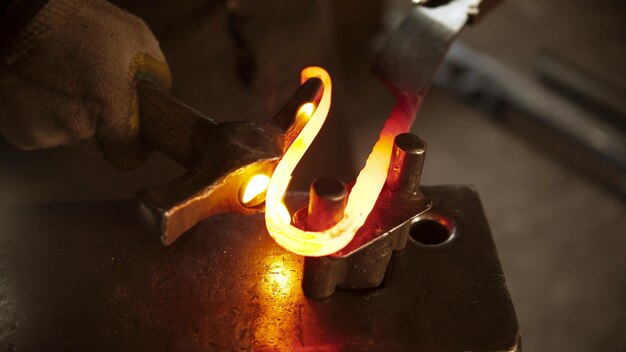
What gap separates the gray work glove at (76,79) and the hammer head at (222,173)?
0.74 ft

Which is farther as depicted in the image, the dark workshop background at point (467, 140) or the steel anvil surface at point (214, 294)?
the dark workshop background at point (467, 140)

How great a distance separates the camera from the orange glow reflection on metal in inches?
35.1

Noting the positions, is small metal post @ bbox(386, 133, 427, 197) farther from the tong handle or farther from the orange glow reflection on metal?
the tong handle

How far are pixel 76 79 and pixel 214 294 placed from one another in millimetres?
464

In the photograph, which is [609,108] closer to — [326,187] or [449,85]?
[449,85]

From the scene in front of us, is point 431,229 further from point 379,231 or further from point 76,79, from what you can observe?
point 76,79

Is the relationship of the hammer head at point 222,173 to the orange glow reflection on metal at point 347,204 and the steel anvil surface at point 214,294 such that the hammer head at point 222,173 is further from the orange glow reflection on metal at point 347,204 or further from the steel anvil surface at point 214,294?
the steel anvil surface at point 214,294

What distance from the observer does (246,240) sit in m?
1.12

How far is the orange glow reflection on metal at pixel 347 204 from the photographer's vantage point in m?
0.89

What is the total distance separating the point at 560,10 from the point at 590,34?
0.88ft

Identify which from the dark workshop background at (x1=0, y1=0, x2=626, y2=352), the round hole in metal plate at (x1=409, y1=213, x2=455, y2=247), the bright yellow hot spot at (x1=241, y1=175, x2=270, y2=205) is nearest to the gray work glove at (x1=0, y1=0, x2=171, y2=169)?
the bright yellow hot spot at (x1=241, y1=175, x2=270, y2=205)

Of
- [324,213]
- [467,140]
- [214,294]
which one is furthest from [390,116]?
[467,140]

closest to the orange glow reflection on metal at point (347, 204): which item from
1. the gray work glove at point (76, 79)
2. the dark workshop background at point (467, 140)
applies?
the gray work glove at point (76, 79)

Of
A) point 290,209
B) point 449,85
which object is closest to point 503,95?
point 449,85
